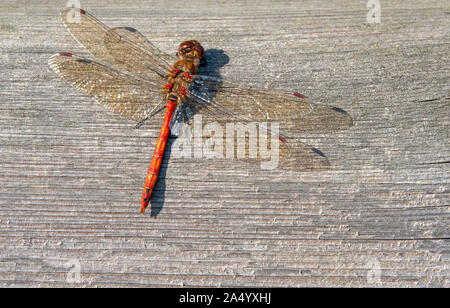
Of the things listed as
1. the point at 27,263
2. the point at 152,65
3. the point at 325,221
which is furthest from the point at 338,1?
the point at 27,263

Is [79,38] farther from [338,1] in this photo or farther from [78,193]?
[338,1]

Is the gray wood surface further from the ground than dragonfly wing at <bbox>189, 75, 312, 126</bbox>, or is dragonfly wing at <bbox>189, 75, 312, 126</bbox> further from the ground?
dragonfly wing at <bbox>189, 75, 312, 126</bbox>

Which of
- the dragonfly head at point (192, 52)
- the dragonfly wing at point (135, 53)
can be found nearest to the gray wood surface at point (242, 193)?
the dragonfly head at point (192, 52)

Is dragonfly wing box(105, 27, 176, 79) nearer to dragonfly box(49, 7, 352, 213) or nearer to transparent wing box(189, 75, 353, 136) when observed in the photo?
dragonfly box(49, 7, 352, 213)

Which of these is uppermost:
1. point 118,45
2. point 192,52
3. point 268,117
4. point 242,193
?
point 118,45

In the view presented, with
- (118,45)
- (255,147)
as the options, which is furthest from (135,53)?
(255,147)

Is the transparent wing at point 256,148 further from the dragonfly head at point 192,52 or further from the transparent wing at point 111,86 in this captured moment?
the dragonfly head at point 192,52

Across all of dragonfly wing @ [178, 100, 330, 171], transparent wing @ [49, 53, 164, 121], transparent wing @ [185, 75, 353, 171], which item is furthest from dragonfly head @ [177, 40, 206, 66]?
dragonfly wing @ [178, 100, 330, 171]

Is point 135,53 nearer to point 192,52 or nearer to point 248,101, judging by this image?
point 192,52
